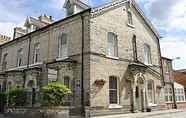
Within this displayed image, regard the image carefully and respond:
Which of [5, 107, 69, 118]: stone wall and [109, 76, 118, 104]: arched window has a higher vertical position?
[109, 76, 118, 104]: arched window

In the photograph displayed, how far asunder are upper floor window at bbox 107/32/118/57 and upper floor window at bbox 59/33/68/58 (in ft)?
14.1

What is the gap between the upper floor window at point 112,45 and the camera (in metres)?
21.4

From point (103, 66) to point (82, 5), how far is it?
8.19 meters

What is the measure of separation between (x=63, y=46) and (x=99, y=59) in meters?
4.50

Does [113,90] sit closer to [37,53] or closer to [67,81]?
[67,81]

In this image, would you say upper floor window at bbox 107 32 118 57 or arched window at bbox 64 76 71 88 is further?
upper floor window at bbox 107 32 118 57

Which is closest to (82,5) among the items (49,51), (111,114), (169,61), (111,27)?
(111,27)

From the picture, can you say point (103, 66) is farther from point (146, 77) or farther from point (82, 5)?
point (82, 5)

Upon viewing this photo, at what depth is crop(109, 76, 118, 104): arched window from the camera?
2015 centimetres

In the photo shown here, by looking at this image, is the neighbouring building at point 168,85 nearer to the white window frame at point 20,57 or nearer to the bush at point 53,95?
the bush at point 53,95

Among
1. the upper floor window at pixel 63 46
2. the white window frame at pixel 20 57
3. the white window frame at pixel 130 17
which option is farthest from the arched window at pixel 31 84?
the white window frame at pixel 130 17

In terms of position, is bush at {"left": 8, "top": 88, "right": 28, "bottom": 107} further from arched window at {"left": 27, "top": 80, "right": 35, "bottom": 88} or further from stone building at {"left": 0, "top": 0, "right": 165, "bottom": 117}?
arched window at {"left": 27, "top": 80, "right": 35, "bottom": 88}

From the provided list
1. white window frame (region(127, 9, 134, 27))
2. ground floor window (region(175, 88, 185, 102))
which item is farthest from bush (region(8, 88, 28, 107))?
ground floor window (region(175, 88, 185, 102))

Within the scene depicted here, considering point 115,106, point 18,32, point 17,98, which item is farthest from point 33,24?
point 115,106
